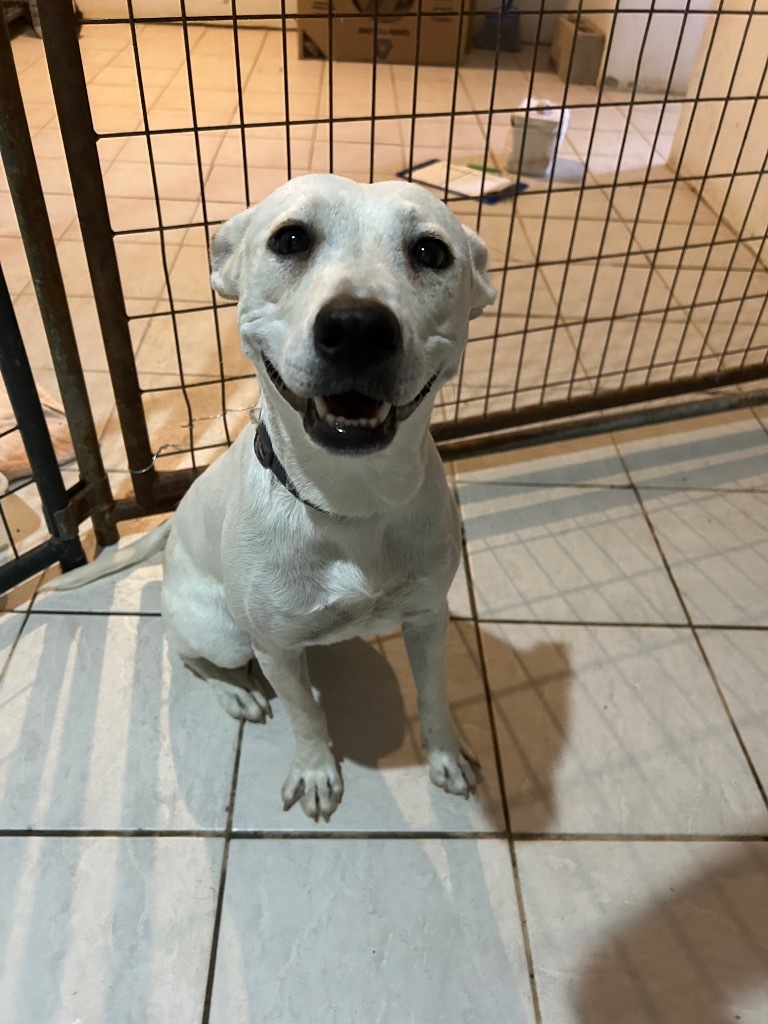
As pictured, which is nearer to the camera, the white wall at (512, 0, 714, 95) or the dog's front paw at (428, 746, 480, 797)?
the dog's front paw at (428, 746, 480, 797)

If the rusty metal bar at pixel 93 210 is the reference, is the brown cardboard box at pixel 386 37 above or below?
below

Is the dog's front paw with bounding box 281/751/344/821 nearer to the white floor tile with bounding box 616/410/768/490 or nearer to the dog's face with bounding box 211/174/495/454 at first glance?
the dog's face with bounding box 211/174/495/454

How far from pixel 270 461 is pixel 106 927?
0.85m

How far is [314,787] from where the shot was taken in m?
1.49

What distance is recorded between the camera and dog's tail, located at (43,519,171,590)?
181cm

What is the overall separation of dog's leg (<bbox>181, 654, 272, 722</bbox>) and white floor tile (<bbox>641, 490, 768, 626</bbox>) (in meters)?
1.04

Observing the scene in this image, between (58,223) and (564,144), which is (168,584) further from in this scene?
(564,144)

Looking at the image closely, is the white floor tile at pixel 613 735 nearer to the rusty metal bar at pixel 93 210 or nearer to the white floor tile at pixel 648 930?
the white floor tile at pixel 648 930

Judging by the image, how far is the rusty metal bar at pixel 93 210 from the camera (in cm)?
137

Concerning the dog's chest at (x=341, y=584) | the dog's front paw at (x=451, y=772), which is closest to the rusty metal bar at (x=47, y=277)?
the dog's chest at (x=341, y=584)

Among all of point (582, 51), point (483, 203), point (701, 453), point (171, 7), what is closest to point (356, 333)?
point (701, 453)

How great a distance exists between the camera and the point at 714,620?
1881mm

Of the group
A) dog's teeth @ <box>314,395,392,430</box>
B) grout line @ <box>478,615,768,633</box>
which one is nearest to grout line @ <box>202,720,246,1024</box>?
grout line @ <box>478,615,768,633</box>

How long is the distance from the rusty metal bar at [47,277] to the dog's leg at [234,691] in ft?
1.73
